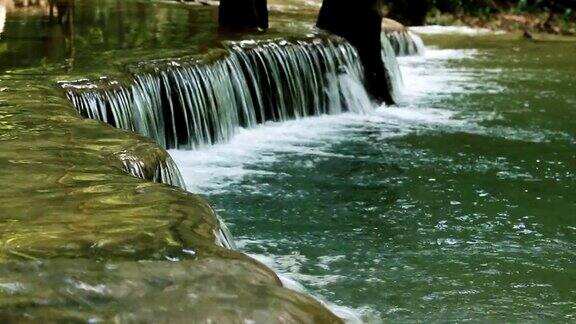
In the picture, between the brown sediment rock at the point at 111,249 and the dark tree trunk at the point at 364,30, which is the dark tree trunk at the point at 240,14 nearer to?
the dark tree trunk at the point at 364,30

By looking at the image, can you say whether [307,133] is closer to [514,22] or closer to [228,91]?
[228,91]

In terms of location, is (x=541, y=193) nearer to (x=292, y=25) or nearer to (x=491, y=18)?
(x=292, y=25)

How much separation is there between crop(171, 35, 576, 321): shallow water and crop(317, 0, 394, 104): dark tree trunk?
0.65 metres

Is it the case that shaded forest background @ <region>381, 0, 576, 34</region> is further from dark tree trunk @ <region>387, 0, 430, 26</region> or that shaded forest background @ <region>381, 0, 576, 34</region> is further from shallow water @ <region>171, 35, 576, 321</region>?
shallow water @ <region>171, 35, 576, 321</region>

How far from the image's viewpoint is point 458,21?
3203cm

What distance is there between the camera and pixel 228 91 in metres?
11.3

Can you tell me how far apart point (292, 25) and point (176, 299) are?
1320 cm

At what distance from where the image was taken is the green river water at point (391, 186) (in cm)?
583

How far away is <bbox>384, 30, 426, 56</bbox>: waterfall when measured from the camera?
2150cm

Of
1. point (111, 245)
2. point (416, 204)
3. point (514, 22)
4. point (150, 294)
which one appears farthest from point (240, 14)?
point (514, 22)

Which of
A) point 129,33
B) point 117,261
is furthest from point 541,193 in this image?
point 129,33

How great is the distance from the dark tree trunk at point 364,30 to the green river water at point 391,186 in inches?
20.8

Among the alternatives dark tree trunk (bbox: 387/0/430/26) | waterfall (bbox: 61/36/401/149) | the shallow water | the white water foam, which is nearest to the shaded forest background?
dark tree trunk (bbox: 387/0/430/26)

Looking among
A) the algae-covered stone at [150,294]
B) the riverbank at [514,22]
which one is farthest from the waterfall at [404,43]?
the algae-covered stone at [150,294]
